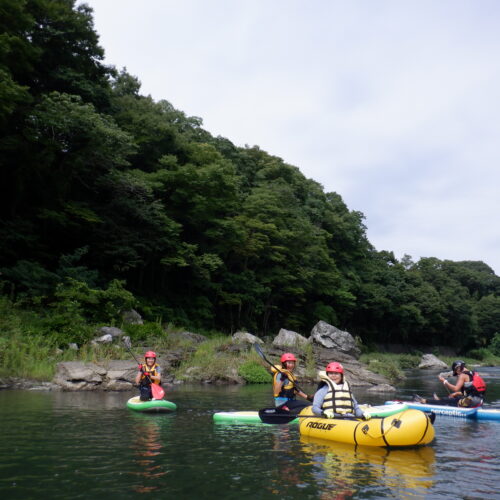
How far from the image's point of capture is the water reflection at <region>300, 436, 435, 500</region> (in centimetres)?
575

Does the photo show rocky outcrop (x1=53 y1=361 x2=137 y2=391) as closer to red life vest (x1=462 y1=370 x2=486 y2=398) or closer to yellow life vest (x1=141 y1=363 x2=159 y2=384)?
yellow life vest (x1=141 y1=363 x2=159 y2=384)

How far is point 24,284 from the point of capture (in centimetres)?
1998

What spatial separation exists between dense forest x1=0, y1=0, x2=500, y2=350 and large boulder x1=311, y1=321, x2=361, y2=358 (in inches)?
199

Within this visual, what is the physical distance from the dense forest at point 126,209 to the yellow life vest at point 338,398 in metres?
12.7

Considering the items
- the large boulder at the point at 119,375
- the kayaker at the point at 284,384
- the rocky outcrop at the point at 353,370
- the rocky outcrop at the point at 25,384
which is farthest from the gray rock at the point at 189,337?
the kayaker at the point at 284,384

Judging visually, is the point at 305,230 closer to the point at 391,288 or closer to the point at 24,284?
the point at 391,288

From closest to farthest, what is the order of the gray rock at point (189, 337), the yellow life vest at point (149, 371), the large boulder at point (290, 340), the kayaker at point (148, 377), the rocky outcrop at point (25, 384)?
the kayaker at point (148, 377) < the yellow life vest at point (149, 371) < the rocky outcrop at point (25, 384) < the gray rock at point (189, 337) < the large boulder at point (290, 340)

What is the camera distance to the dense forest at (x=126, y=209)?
2069 cm

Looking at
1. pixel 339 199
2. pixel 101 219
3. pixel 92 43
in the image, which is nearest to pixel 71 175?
pixel 101 219

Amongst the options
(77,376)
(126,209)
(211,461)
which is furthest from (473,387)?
(126,209)

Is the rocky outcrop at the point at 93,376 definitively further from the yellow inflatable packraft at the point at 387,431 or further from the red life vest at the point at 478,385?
the red life vest at the point at 478,385

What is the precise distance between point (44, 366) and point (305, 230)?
953 inches

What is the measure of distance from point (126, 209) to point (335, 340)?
14033 mm

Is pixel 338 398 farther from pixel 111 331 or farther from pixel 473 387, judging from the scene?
pixel 111 331
